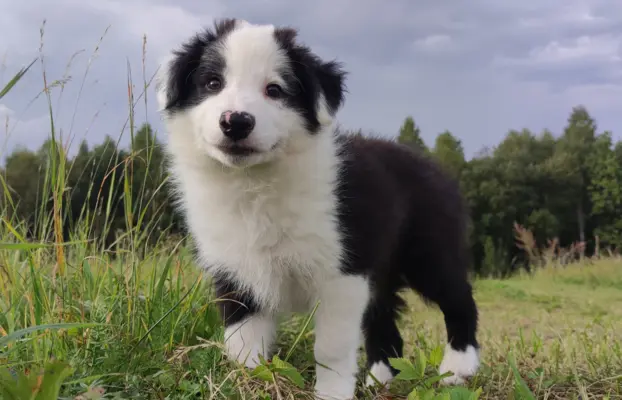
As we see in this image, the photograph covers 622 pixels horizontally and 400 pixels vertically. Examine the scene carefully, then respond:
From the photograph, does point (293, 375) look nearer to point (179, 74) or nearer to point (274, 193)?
point (274, 193)

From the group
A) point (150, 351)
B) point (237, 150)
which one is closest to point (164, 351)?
point (150, 351)

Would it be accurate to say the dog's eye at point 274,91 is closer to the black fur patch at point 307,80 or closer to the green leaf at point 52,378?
the black fur patch at point 307,80

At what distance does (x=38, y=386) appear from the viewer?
1.65 meters

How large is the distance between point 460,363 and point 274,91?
1870mm

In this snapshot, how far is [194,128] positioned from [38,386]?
1338mm

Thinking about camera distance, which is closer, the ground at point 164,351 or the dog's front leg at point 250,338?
the ground at point 164,351

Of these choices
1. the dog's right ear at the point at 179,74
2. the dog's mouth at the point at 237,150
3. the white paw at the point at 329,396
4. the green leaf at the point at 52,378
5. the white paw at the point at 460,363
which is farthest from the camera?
the white paw at the point at 460,363

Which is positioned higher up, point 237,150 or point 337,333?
point 237,150

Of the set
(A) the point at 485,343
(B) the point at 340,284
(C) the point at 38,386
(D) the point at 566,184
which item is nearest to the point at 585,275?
(A) the point at 485,343

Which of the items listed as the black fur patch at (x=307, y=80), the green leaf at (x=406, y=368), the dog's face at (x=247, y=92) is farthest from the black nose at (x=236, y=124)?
the green leaf at (x=406, y=368)

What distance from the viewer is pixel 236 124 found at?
2.38 m

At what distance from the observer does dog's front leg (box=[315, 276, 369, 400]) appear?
273 cm

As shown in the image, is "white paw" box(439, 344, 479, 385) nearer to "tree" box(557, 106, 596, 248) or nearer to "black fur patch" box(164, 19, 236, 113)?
"black fur patch" box(164, 19, 236, 113)

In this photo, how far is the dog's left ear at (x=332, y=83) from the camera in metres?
2.83
